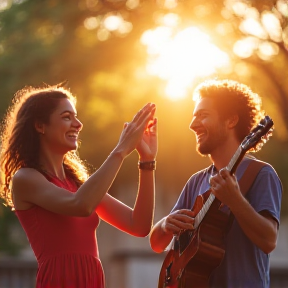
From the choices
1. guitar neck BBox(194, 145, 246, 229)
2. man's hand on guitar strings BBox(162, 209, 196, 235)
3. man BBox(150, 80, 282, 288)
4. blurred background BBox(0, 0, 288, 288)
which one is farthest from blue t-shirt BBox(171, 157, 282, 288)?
blurred background BBox(0, 0, 288, 288)

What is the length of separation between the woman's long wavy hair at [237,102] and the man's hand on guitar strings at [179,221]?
0.45 m

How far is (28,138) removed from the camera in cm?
455

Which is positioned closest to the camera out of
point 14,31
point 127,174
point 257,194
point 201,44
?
point 257,194

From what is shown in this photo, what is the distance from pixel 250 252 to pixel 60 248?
0.86 m

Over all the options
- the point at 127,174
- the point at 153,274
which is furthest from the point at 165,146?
the point at 153,274

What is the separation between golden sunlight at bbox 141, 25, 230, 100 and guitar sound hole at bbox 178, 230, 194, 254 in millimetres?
5911

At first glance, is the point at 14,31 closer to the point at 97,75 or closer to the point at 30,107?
the point at 97,75

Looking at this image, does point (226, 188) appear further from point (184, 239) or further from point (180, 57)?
point (180, 57)

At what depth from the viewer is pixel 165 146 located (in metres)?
12.4

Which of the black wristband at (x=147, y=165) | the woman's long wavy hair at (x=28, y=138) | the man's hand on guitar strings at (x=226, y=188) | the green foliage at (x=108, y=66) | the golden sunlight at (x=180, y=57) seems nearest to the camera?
the man's hand on guitar strings at (x=226, y=188)

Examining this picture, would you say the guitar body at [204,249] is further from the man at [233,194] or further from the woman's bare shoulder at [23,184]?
the woman's bare shoulder at [23,184]

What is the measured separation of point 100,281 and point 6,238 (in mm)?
10465

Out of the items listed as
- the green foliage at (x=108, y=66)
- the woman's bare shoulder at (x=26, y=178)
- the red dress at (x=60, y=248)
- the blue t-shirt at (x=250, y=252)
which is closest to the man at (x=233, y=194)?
the blue t-shirt at (x=250, y=252)

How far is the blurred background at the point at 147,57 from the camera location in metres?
11.0
